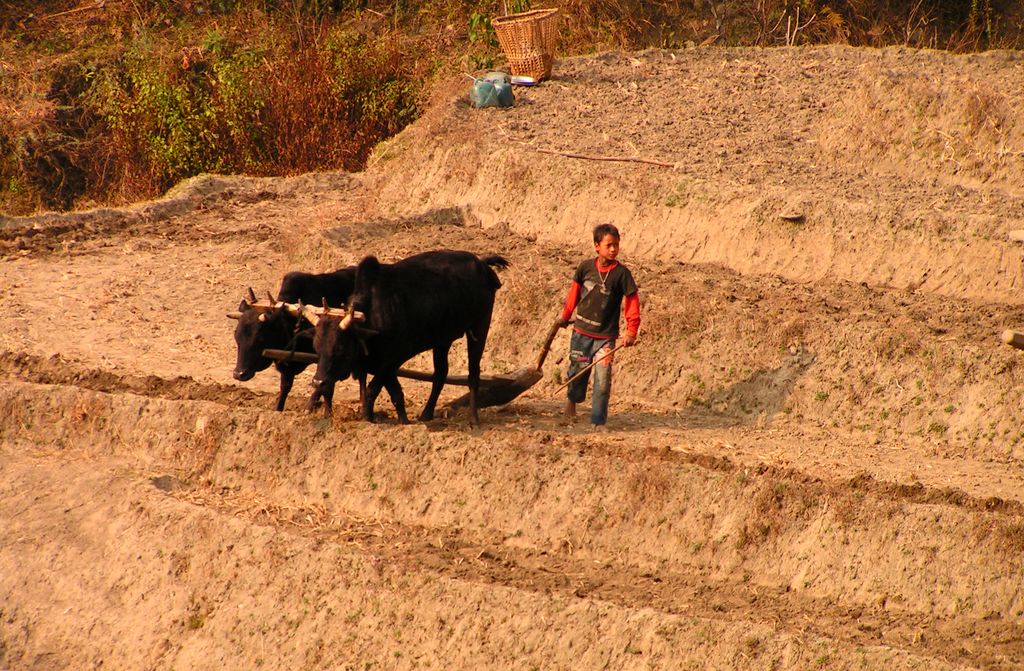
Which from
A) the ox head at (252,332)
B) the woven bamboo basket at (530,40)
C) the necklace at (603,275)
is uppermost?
the woven bamboo basket at (530,40)

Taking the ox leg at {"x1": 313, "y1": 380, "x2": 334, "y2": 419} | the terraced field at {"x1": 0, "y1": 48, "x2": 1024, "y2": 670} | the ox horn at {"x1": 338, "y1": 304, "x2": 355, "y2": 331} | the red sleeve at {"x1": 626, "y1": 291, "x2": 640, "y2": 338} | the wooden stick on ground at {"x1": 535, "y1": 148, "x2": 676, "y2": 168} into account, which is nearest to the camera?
the terraced field at {"x1": 0, "y1": 48, "x2": 1024, "y2": 670}

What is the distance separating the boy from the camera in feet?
32.6

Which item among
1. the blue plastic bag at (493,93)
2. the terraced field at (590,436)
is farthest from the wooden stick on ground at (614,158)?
the blue plastic bag at (493,93)

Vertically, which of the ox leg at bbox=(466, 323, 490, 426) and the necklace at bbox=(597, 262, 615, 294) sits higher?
the necklace at bbox=(597, 262, 615, 294)

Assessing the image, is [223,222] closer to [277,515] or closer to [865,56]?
[277,515]

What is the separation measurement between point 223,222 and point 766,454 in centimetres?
839

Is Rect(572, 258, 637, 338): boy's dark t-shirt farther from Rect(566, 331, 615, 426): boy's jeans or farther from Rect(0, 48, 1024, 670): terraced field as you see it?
Rect(0, 48, 1024, 670): terraced field

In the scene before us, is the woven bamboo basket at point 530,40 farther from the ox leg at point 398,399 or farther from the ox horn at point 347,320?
the ox horn at point 347,320

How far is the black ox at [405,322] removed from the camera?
9672 millimetres

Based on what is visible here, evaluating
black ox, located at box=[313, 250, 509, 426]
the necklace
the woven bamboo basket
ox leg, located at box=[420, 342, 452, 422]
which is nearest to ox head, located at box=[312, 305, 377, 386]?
black ox, located at box=[313, 250, 509, 426]

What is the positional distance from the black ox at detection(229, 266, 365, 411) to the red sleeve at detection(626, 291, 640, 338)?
6.61 feet

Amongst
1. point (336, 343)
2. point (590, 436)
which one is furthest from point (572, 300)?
point (336, 343)

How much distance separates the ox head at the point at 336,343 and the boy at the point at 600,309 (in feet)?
5.11

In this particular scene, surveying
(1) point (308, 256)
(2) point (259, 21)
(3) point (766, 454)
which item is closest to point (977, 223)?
(3) point (766, 454)
